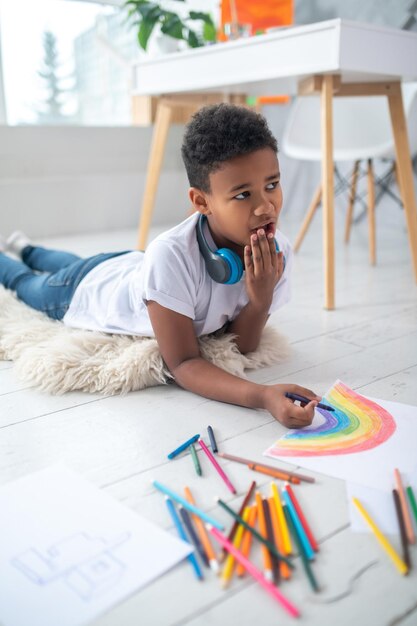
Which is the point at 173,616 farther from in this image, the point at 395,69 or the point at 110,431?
the point at 395,69

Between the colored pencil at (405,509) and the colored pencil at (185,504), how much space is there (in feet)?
0.64

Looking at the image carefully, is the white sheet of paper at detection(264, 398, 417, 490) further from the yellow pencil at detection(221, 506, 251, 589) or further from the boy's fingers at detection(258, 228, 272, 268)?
the boy's fingers at detection(258, 228, 272, 268)

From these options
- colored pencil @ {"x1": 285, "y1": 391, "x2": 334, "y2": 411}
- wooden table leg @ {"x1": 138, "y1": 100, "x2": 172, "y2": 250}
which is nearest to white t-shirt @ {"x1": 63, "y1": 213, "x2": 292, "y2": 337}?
colored pencil @ {"x1": 285, "y1": 391, "x2": 334, "y2": 411}

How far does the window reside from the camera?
9.01 feet

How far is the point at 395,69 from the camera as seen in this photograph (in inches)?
58.2

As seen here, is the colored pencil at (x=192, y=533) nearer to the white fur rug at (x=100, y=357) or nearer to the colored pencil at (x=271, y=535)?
the colored pencil at (x=271, y=535)

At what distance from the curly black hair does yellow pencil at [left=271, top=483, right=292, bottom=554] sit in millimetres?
493

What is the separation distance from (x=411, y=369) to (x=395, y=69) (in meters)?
0.83

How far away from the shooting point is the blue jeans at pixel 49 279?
131cm

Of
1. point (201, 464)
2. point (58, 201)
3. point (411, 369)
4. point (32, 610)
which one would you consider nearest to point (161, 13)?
point (58, 201)

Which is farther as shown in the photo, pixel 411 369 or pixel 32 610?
pixel 411 369

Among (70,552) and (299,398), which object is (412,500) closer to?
(299,398)

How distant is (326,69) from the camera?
4.55 ft

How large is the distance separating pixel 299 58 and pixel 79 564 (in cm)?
129
